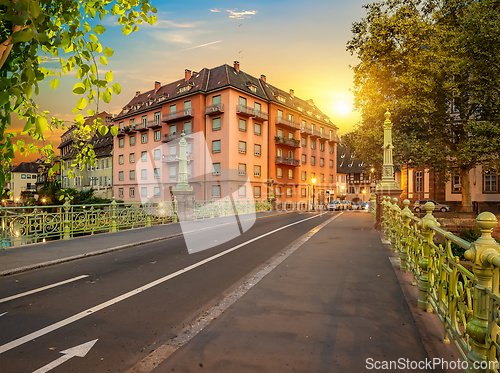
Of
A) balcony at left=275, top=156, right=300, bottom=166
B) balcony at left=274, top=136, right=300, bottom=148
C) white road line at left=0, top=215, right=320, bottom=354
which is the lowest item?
white road line at left=0, top=215, right=320, bottom=354

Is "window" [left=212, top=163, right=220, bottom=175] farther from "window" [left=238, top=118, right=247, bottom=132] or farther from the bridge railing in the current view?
the bridge railing

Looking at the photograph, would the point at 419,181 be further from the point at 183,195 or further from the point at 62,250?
the point at 62,250

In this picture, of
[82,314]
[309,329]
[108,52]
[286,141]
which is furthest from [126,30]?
[286,141]

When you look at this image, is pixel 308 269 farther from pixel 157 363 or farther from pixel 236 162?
pixel 236 162

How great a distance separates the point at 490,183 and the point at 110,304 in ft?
119

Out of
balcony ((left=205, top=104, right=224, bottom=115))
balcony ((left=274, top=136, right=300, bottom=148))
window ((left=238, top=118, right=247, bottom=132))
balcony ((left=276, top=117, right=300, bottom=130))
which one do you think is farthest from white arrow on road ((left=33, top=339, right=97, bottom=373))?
balcony ((left=276, top=117, right=300, bottom=130))

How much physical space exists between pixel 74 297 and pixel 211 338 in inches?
128

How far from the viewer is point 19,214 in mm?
10000

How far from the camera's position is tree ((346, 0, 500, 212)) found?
1608 cm

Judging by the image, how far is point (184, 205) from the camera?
18.8 m

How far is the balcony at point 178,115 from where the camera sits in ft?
124

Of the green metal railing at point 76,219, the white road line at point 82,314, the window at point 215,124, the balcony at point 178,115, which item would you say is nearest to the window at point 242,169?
the window at point 215,124

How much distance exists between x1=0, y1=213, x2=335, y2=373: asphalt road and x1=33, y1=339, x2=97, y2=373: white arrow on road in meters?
0.02

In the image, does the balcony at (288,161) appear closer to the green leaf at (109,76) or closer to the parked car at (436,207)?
the parked car at (436,207)
